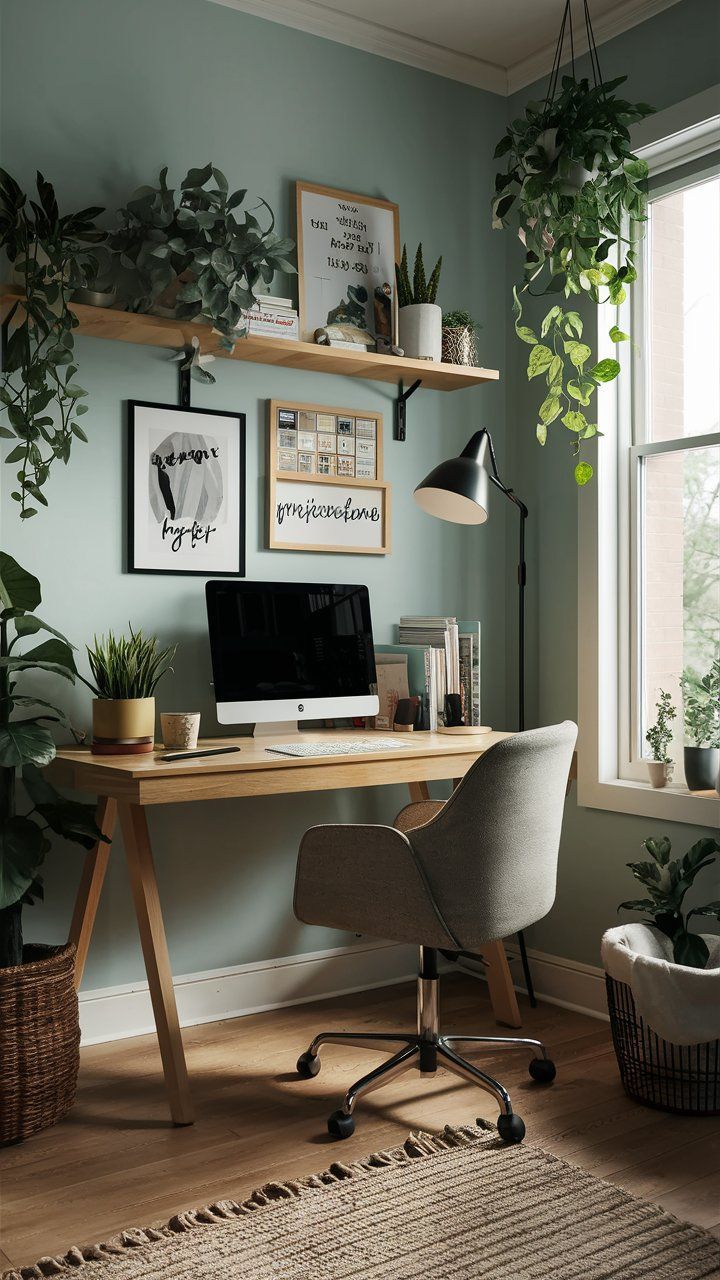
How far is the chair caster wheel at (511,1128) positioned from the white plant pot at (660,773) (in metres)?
1.07

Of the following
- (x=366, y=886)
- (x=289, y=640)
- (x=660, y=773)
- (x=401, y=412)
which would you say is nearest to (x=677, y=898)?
(x=660, y=773)

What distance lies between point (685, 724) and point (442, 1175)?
1.39 metres

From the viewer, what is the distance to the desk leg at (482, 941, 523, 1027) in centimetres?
299

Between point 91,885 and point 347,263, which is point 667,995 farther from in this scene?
point 347,263

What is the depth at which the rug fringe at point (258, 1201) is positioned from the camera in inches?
72.6

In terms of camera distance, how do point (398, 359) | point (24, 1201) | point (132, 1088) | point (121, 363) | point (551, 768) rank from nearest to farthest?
point (24, 1201) < point (551, 768) < point (132, 1088) < point (121, 363) < point (398, 359)

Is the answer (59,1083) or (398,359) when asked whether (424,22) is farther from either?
(59,1083)

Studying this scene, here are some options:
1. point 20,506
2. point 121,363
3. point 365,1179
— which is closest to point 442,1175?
point 365,1179

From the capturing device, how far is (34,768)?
2.39 m

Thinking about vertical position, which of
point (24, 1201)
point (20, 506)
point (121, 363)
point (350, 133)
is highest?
point (350, 133)

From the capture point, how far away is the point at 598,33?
10.3 feet

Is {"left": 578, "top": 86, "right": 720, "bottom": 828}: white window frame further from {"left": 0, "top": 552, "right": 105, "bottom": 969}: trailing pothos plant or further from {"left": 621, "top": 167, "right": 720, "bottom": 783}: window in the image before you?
{"left": 0, "top": 552, "right": 105, "bottom": 969}: trailing pothos plant

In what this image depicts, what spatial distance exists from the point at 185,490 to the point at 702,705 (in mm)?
1506

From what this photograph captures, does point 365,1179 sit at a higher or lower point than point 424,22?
lower
